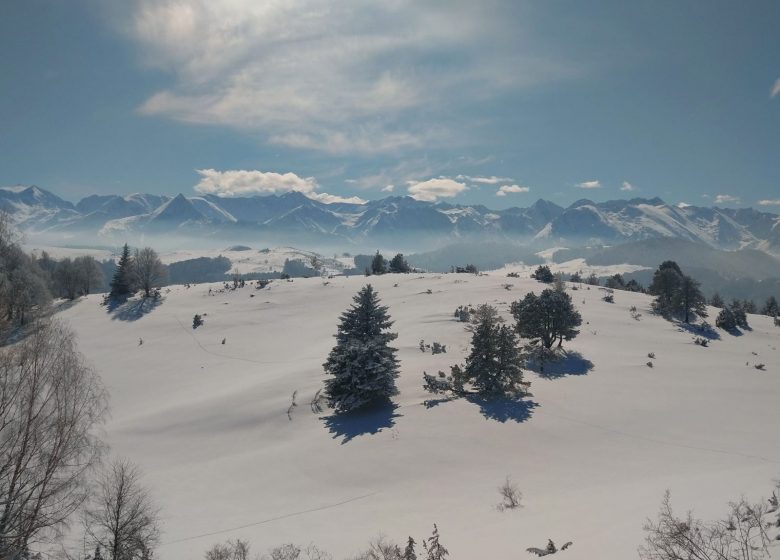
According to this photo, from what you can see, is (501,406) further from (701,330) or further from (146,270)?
(146,270)

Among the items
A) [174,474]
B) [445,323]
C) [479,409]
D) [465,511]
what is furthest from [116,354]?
[465,511]

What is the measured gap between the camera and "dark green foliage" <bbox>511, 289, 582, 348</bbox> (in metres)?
33.1

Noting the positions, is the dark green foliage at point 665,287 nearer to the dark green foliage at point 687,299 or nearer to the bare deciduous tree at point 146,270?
the dark green foliage at point 687,299

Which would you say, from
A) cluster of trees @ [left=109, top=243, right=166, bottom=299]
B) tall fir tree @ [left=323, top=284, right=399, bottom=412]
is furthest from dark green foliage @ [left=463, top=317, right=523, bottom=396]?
cluster of trees @ [left=109, top=243, right=166, bottom=299]

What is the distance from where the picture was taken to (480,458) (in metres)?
18.8

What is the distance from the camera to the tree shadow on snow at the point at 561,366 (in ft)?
97.7

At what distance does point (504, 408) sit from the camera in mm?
23391

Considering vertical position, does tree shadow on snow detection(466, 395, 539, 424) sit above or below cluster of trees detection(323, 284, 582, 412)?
below

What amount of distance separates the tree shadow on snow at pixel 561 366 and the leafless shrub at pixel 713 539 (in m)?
19.0

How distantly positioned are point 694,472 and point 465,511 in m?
9.29

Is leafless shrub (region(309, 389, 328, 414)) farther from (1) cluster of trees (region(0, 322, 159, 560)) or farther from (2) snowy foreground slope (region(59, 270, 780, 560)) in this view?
(1) cluster of trees (region(0, 322, 159, 560))

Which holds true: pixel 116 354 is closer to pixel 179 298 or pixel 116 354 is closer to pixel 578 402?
pixel 179 298

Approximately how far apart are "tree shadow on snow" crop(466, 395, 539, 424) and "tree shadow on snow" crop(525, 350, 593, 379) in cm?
598

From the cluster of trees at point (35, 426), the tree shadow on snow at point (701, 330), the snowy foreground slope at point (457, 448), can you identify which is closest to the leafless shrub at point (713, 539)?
the snowy foreground slope at point (457, 448)
